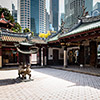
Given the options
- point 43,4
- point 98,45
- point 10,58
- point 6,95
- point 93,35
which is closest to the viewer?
point 6,95

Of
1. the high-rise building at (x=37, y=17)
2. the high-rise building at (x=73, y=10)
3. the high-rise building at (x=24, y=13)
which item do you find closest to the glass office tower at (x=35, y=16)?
the high-rise building at (x=37, y=17)

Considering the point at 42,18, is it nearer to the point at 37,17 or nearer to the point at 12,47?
the point at 37,17

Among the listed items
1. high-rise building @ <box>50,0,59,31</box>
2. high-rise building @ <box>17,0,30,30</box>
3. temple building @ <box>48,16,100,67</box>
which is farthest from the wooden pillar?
high-rise building @ <box>50,0,59,31</box>

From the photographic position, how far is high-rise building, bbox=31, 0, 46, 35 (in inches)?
3971

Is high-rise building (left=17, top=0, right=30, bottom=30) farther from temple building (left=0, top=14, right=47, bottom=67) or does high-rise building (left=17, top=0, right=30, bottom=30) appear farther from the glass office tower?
temple building (left=0, top=14, right=47, bottom=67)

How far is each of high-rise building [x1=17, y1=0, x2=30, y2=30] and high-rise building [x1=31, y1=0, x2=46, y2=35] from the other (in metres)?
4.89

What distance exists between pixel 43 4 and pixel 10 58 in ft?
347

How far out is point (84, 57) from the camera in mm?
12711

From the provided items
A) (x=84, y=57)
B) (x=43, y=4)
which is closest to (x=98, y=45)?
(x=84, y=57)

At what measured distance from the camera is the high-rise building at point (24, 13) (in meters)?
97.8

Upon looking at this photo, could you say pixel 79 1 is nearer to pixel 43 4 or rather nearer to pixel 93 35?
pixel 43 4

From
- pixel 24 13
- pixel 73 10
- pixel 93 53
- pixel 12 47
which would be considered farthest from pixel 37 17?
pixel 93 53

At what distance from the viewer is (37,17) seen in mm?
101688

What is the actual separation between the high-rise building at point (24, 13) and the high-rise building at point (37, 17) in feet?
16.0
